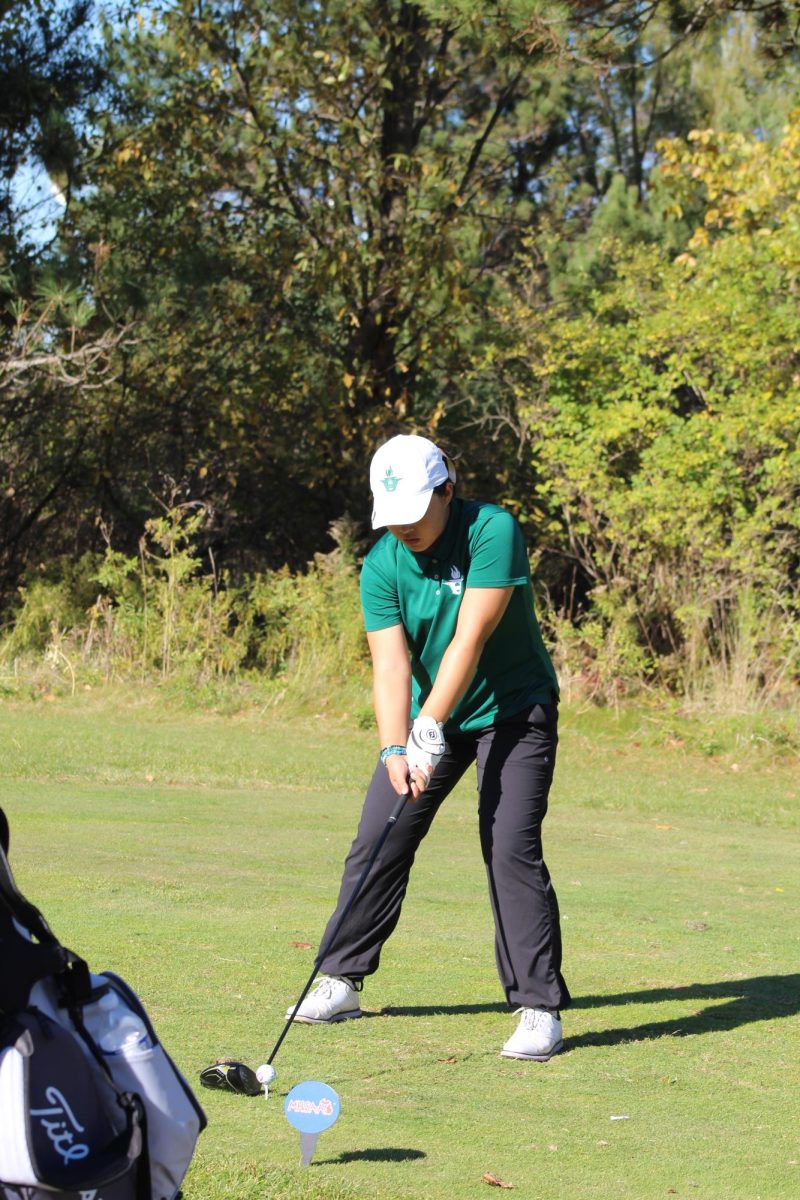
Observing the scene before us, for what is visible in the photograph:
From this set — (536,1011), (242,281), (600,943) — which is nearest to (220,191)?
(242,281)

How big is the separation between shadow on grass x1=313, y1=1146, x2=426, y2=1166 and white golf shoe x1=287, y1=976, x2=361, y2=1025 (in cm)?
123

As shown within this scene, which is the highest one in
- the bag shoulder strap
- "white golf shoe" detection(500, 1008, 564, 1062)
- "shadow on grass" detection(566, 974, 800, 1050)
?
the bag shoulder strap

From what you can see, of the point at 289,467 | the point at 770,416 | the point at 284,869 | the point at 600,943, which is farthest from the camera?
the point at 289,467

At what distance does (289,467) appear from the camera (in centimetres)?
2184

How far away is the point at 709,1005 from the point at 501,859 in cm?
130

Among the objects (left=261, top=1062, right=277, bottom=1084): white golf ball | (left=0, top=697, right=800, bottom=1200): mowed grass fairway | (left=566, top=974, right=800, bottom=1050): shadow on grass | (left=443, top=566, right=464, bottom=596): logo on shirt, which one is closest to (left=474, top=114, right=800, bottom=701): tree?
(left=0, top=697, right=800, bottom=1200): mowed grass fairway

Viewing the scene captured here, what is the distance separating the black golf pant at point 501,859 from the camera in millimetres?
5570

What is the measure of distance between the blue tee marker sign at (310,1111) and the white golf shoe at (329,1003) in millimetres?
1455

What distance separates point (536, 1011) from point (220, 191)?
54.6ft

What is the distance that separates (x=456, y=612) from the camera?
18.6 ft

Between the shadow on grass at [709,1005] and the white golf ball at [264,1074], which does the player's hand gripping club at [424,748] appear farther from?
the white golf ball at [264,1074]

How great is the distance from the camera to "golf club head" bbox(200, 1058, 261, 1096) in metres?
4.55

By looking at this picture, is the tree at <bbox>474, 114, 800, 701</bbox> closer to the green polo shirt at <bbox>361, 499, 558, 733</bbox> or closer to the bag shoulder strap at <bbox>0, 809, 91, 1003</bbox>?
the green polo shirt at <bbox>361, 499, 558, 733</bbox>

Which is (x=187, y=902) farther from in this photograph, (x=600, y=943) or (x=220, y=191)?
(x=220, y=191)
